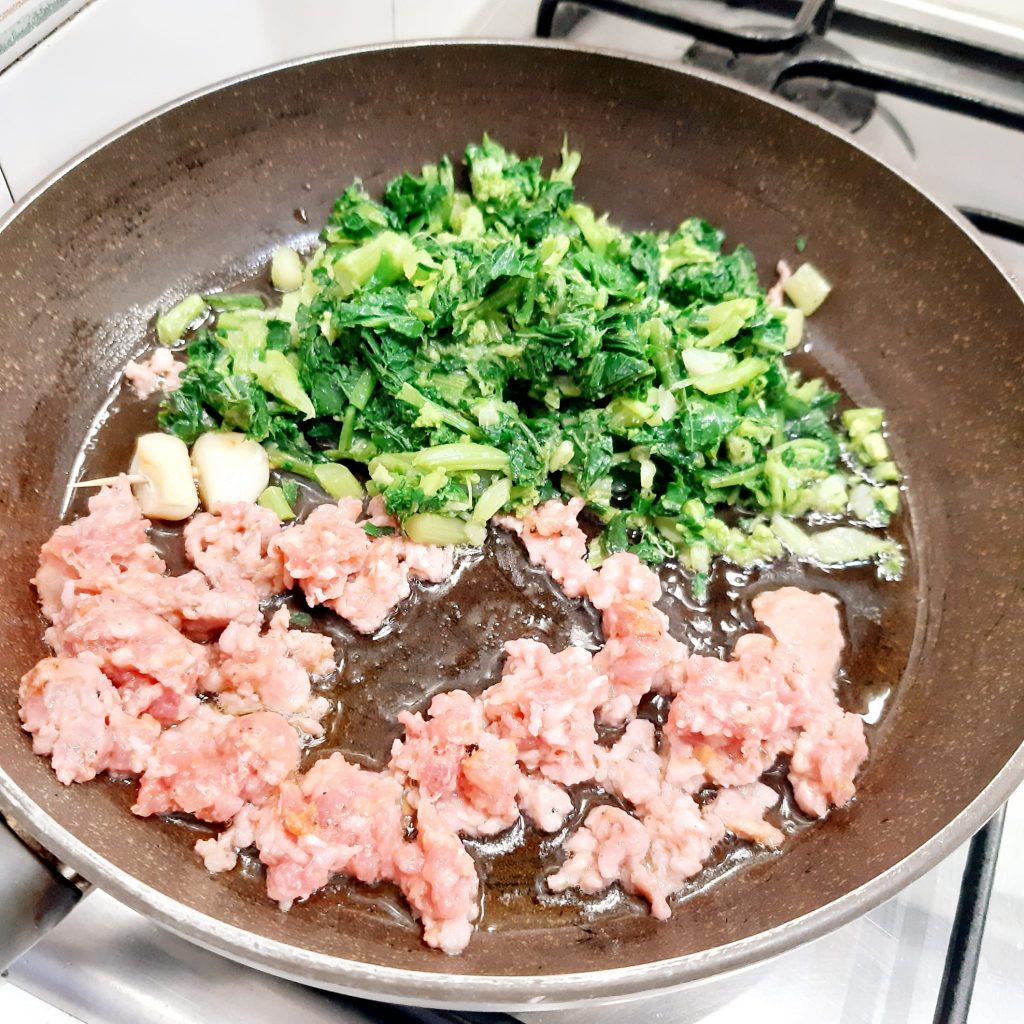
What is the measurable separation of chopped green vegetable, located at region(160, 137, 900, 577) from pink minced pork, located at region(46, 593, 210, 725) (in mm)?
597

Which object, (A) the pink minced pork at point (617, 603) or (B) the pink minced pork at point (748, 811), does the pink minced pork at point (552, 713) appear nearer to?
(A) the pink minced pork at point (617, 603)

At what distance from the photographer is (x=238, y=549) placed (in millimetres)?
2146

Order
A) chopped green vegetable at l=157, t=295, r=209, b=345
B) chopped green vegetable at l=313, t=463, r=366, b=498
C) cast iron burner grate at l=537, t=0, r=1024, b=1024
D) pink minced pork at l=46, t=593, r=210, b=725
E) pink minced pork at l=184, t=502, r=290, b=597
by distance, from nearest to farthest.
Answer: pink minced pork at l=46, t=593, r=210, b=725 < pink minced pork at l=184, t=502, r=290, b=597 < chopped green vegetable at l=313, t=463, r=366, b=498 < chopped green vegetable at l=157, t=295, r=209, b=345 < cast iron burner grate at l=537, t=0, r=1024, b=1024

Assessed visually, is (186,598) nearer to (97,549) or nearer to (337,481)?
(97,549)

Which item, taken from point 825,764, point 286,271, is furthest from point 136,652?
point 825,764

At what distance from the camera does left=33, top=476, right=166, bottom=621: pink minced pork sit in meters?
Result: 2.02

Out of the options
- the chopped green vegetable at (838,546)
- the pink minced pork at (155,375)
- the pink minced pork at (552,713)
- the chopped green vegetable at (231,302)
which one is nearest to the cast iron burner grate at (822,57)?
the chopped green vegetable at (838,546)

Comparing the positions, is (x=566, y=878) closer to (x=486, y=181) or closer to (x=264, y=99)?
(x=486, y=181)

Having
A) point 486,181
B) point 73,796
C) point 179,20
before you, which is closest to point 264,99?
point 179,20

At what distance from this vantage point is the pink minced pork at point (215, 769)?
1800 millimetres

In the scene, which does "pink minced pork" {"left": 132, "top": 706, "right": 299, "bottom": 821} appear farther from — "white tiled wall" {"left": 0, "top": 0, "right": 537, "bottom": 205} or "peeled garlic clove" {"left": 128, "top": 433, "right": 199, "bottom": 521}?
"white tiled wall" {"left": 0, "top": 0, "right": 537, "bottom": 205}

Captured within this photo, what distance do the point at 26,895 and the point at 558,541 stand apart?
1374mm

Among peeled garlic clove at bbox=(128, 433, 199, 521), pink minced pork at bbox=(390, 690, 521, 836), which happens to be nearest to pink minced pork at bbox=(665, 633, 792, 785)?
pink minced pork at bbox=(390, 690, 521, 836)

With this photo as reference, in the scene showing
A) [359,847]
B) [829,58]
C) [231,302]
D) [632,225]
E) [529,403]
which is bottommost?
[359,847]
